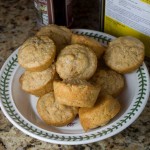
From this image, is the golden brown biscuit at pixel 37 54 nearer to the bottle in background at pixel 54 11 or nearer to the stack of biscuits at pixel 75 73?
the stack of biscuits at pixel 75 73

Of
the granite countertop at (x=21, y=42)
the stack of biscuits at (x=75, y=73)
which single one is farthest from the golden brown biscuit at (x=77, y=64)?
the granite countertop at (x=21, y=42)

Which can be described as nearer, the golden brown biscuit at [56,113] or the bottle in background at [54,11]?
the golden brown biscuit at [56,113]

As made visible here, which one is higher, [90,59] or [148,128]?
[90,59]

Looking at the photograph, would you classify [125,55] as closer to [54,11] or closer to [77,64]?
[77,64]

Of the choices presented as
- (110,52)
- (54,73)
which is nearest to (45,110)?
(54,73)

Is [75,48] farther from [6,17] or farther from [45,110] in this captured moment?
[6,17]
